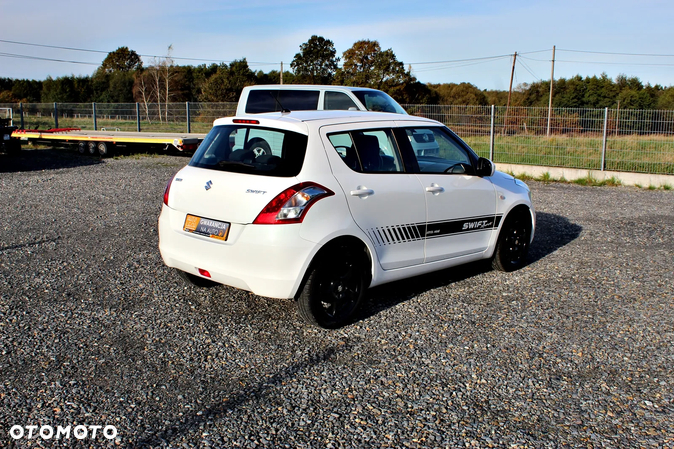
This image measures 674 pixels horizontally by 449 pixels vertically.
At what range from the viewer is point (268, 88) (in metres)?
13.4

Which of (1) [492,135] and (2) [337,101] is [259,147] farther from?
(1) [492,135]

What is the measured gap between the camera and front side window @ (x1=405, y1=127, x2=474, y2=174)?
19.5 feet

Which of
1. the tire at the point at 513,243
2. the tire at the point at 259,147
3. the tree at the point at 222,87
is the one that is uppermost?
the tree at the point at 222,87

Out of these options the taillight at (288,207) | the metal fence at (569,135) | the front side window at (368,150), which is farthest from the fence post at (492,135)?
the taillight at (288,207)

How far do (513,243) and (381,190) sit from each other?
2322mm

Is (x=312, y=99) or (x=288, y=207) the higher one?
(x=312, y=99)

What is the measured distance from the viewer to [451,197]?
596cm

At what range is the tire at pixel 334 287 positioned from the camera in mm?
4879

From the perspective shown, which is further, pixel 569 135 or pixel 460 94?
pixel 460 94

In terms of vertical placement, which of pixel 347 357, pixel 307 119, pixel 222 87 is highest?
pixel 222 87

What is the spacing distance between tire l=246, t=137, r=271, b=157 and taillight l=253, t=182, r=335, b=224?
47 cm

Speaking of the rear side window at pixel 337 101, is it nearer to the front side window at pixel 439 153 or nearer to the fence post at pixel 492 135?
the fence post at pixel 492 135

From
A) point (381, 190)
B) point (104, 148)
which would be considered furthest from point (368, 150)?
point (104, 148)

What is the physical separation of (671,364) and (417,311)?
2.01m
